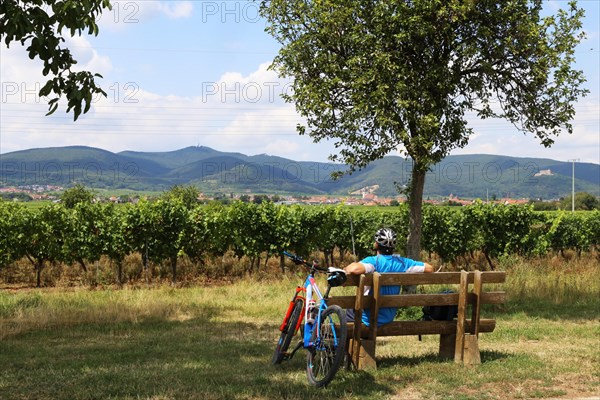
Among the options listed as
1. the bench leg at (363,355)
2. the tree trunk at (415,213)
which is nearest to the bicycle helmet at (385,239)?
the bench leg at (363,355)

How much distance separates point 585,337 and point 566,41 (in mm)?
6361

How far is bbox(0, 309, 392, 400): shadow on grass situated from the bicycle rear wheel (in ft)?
0.47

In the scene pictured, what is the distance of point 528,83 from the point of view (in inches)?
557

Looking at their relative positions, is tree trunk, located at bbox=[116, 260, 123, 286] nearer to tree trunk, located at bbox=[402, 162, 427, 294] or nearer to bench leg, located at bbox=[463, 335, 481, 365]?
tree trunk, located at bbox=[402, 162, 427, 294]

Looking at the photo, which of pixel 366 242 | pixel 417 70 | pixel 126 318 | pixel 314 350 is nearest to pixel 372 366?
pixel 314 350

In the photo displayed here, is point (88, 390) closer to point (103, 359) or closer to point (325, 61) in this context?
point (103, 359)

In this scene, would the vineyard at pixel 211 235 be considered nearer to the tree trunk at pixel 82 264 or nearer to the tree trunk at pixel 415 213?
the tree trunk at pixel 82 264

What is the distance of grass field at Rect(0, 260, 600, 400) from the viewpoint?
657 centimetres

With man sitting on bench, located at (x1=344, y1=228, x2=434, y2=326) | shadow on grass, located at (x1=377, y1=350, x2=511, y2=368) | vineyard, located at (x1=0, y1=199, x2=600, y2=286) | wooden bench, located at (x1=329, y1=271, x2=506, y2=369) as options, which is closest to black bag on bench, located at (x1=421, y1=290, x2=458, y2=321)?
wooden bench, located at (x1=329, y1=271, x2=506, y2=369)

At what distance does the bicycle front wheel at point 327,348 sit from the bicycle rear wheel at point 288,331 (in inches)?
23.6

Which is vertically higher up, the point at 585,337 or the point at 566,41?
the point at 566,41

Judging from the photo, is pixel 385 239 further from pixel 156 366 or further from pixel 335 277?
pixel 156 366

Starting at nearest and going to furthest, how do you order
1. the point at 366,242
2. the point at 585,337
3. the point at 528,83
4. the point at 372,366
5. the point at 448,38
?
the point at 372,366 < the point at 585,337 < the point at 448,38 < the point at 528,83 < the point at 366,242

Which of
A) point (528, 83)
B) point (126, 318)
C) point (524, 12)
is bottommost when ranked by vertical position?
point (126, 318)
